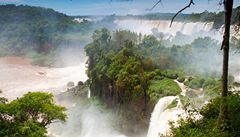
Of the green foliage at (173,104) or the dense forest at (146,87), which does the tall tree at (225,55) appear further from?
the green foliage at (173,104)

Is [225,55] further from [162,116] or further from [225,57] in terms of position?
[162,116]

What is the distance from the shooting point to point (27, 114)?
826 inches

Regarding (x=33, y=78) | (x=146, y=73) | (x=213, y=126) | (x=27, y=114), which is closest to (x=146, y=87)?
(x=146, y=73)

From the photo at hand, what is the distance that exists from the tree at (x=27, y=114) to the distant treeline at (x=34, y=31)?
230 ft

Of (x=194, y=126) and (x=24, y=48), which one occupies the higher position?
(x=194, y=126)

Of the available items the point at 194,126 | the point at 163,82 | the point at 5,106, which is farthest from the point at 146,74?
the point at 194,126

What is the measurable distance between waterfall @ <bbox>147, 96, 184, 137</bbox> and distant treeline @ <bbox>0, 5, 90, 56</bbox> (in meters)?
66.8

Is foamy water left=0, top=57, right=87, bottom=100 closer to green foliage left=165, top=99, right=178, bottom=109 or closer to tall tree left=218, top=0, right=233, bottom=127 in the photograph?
green foliage left=165, top=99, right=178, bottom=109

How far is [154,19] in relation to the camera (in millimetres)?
71062

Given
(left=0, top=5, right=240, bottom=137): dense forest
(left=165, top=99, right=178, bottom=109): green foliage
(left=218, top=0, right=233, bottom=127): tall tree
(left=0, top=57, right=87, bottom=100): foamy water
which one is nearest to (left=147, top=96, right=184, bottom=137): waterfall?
(left=165, top=99, right=178, bottom=109): green foliage

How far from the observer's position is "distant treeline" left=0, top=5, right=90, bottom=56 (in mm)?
A: 94062

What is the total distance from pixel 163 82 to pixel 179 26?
110 feet

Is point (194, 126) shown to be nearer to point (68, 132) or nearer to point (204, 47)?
point (68, 132)

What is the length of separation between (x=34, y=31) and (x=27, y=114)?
82.1 meters
